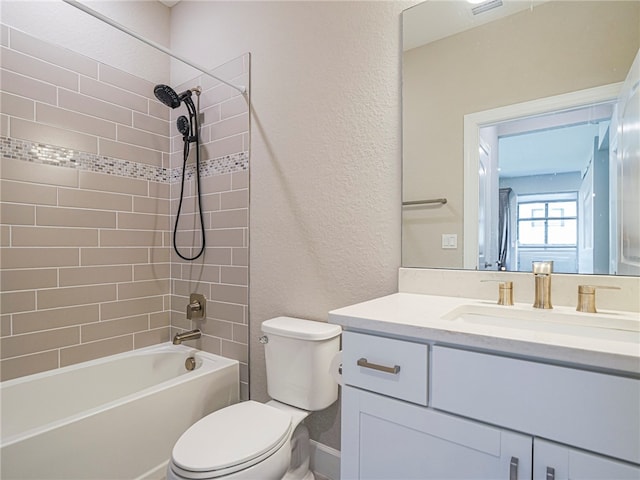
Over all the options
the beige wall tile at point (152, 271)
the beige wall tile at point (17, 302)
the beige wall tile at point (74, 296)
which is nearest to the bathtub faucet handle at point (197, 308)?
the beige wall tile at point (152, 271)

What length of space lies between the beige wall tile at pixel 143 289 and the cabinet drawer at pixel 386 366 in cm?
170

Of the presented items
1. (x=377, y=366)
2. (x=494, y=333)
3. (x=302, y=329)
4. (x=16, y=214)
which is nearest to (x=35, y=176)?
(x=16, y=214)

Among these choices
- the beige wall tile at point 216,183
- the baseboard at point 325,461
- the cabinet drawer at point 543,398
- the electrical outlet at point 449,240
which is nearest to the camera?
the cabinet drawer at point 543,398

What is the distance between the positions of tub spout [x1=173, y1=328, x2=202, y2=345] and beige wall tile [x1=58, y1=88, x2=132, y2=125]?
1.34 m

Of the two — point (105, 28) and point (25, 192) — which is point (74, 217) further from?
point (105, 28)

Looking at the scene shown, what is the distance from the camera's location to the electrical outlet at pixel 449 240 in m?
1.36

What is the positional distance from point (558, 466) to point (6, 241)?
2.25m

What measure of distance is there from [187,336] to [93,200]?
3.13 feet

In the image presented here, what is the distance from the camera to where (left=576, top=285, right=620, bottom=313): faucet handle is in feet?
3.31

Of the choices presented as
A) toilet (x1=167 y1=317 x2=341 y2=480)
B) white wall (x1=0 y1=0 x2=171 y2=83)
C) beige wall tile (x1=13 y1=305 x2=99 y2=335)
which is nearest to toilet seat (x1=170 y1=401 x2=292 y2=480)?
toilet (x1=167 y1=317 x2=341 y2=480)

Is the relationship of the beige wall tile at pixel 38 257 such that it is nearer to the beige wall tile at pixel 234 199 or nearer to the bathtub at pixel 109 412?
the bathtub at pixel 109 412

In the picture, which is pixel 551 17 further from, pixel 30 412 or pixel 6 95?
pixel 30 412

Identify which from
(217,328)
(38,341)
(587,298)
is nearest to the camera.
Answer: (587,298)

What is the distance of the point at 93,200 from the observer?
1949 millimetres
